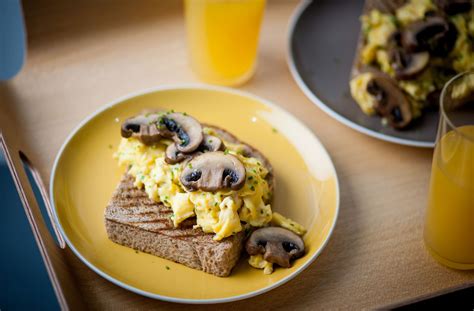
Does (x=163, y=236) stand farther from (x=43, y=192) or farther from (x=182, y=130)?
(x=43, y=192)

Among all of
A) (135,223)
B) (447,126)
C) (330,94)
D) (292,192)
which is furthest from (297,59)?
(135,223)

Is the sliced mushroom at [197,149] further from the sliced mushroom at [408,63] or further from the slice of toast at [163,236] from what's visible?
the sliced mushroom at [408,63]

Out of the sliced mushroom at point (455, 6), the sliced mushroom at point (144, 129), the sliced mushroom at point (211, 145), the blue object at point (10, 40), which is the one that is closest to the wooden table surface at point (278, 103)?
the blue object at point (10, 40)

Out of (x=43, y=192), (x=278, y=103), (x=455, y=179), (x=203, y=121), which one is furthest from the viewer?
(x=278, y=103)

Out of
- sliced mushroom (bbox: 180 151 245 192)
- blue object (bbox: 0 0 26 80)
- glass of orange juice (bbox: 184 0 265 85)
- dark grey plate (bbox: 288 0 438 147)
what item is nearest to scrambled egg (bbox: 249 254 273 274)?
sliced mushroom (bbox: 180 151 245 192)

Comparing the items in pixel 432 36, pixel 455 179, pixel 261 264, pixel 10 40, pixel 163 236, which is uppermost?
pixel 10 40

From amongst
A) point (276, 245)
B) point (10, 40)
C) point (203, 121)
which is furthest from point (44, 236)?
point (10, 40)

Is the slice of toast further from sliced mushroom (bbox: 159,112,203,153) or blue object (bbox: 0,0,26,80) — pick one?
blue object (bbox: 0,0,26,80)
